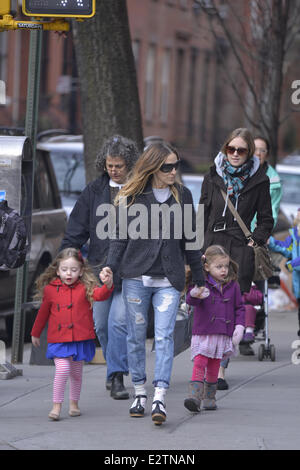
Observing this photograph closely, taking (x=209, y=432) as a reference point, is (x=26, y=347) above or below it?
below

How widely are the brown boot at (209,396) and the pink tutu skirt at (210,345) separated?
0.71 ft

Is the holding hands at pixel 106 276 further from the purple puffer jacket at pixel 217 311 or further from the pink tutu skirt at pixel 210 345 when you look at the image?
the pink tutu skirt at pixel 210 345

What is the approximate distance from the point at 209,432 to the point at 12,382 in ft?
8.39

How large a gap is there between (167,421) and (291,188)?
1302cm

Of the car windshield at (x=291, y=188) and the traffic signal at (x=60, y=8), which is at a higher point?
the traffic signal at (x=60, y=8)

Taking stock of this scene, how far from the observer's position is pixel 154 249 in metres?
7.76

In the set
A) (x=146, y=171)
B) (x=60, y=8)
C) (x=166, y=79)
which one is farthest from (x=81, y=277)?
(x=166, y=79)

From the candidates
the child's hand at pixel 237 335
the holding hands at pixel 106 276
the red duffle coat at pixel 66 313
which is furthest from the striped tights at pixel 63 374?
the child's hand at pixel 237 335

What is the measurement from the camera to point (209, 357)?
26.5 feet

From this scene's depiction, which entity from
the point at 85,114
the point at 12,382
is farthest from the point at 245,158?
the point at 85,114

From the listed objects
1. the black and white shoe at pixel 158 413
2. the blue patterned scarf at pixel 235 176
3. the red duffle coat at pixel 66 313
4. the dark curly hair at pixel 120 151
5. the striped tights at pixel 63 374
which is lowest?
the black and white shoe at pixel 158 413

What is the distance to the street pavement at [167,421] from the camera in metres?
6.96

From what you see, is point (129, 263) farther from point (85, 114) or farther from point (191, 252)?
point (85, 114)
